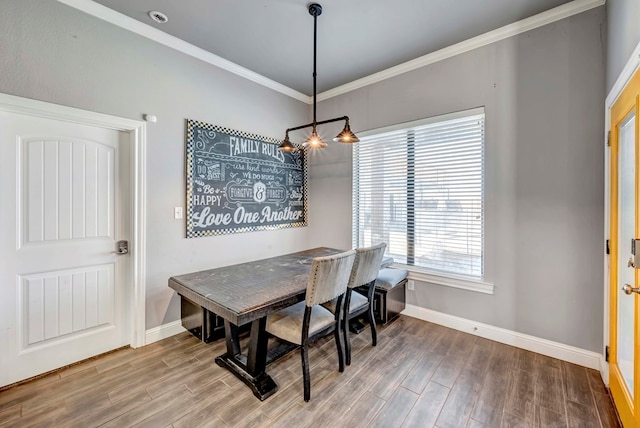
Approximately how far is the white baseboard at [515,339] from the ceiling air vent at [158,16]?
3.74m

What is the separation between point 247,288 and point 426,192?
2180 mm

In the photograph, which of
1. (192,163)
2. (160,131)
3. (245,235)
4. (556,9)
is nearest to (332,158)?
(245,235)

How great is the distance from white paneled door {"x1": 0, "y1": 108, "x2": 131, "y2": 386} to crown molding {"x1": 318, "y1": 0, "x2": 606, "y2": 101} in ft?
9.34

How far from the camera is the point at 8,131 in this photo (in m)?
1.92

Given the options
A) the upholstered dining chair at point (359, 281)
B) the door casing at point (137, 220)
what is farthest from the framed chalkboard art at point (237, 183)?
the upholstered dining chair at point (359, 281)

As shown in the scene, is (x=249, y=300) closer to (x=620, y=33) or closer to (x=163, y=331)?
(x=163, y=331)

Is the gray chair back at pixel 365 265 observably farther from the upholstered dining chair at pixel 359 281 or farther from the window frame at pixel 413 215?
the window frame at pixel 413 215

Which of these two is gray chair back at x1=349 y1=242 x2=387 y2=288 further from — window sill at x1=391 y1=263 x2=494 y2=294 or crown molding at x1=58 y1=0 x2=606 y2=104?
crown molding at x1=58 y1=0 x2=606 y2=104

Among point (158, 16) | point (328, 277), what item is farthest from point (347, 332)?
point (158, 16)

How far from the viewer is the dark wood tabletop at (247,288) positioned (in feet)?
5.52

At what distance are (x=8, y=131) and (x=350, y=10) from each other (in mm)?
2720

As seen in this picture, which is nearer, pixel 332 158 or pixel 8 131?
pixel 8 131

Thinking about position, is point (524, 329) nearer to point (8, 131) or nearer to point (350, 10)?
point (350, 10)

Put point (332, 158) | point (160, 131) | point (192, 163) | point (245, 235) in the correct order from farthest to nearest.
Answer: point (332, 158) < point (245, 235) < point (192, 163) < point (160, 131)
